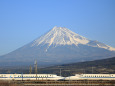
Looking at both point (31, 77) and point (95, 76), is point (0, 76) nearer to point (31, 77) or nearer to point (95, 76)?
point (31, 77)

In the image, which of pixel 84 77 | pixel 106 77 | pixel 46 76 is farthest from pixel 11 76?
pixel 106 77

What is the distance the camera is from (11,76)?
12088cm

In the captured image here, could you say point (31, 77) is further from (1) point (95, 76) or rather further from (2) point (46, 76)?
(1) point (95, 76)

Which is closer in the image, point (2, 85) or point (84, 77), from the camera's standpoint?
point (2, 85)

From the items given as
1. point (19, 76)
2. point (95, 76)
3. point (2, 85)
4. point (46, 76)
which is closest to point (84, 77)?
point (95, 76)

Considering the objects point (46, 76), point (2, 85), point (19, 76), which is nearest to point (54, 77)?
point (46, 76)

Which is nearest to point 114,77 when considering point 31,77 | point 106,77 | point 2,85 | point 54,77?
point 106,77

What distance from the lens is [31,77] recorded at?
4660 inches

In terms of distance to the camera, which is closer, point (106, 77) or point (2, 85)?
point (2, 85)

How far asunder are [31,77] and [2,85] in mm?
49722

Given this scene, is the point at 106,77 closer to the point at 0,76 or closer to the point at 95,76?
the point at 95,76

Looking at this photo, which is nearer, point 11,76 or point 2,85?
point 2,85

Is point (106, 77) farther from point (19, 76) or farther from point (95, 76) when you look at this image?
point (19, 76)

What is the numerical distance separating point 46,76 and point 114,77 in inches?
934
